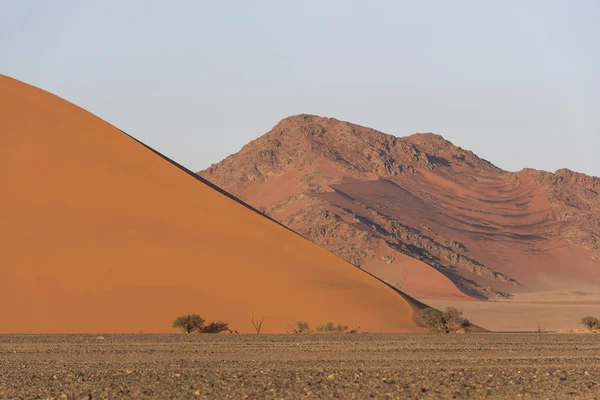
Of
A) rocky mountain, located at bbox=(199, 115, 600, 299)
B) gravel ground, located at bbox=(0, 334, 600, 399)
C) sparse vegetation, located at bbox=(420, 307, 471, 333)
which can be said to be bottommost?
gravel ground, located at bbox=(0, 334, 600, 399)

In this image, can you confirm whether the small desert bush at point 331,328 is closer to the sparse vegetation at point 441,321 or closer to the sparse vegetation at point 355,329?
the sparse vegetation at point 355,329

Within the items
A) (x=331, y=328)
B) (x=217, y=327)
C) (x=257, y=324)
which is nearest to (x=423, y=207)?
(x=331, y=328)

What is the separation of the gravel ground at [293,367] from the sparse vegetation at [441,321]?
354 centimetres

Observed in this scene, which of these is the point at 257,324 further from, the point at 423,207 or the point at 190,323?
the point at 423,207

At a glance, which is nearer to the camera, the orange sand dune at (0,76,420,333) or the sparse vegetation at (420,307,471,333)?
the orange sand dune at (0,76,420,333)

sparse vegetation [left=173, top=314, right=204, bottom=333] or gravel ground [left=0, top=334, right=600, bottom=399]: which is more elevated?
sparse vegetation [left=173, top=314, right=204, bottom=333]

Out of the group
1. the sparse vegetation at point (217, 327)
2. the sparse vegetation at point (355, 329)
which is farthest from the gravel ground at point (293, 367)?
the sparse vegetation at point (355, 329)

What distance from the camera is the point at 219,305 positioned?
96.2 ft

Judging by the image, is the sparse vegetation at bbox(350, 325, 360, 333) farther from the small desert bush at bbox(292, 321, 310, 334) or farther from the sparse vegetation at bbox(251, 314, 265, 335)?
the sparse vegetation at bbox(251, 314, 265, 335)

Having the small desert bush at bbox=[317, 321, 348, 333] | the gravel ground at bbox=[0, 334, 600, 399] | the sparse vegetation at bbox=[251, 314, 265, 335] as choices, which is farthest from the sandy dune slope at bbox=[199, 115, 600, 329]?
the gravel ground at bbox=[0, 334, 600, 399]

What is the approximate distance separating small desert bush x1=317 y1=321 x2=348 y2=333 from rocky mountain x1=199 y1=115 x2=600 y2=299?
160 ft

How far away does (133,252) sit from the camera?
101 feet

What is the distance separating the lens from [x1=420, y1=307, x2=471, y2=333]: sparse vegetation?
30.3 m

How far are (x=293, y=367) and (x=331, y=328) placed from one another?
11.9m
